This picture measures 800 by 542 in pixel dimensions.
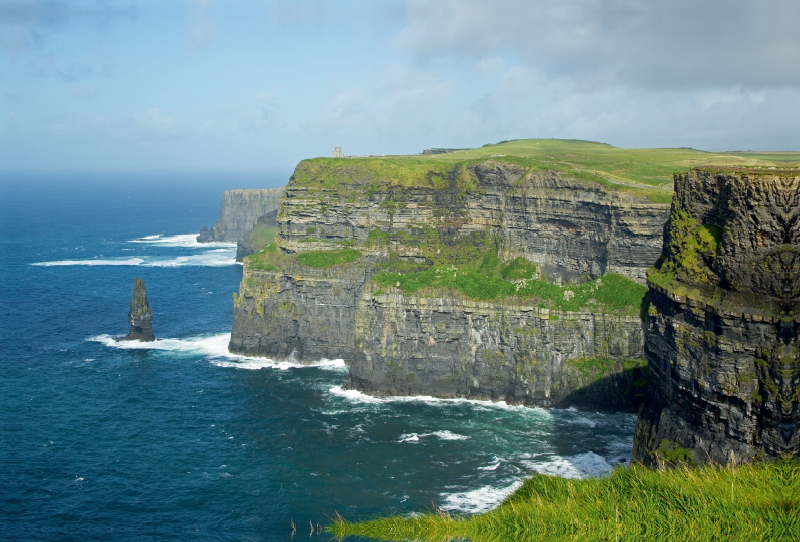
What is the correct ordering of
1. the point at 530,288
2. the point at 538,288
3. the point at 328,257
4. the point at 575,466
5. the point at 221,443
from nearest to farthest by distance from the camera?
the point at 575,466 < the point at 221,443 < the point at 530,288 < the point at 538,288 < the point at 328,257

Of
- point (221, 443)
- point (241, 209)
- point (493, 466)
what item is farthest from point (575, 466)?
point (241, 209)

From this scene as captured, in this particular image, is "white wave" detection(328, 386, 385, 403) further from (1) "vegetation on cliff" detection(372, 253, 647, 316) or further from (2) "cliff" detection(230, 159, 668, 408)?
(1) "vegetation on cliff" detection(372, 253, 647, 316)

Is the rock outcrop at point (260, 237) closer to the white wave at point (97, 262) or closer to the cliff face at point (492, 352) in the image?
the white wave at point (97, 262)

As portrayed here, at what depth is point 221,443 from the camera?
60.0 metres

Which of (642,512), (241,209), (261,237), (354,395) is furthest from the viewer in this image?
(241,209)

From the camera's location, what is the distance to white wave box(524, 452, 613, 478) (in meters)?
52.6

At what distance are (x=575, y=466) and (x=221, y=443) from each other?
26962 millimetres

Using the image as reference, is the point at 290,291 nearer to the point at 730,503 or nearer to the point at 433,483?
the point at 433,483

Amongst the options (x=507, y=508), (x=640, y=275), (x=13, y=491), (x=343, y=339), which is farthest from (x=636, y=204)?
(x=13, y=491)

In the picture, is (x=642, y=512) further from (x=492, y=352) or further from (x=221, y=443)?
(x=492, y=352)

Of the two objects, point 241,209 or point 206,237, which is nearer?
point 241,209

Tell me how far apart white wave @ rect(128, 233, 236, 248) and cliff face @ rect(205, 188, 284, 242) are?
2.90 m

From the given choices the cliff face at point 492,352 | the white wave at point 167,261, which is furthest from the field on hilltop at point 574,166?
the white wave at point 167,261

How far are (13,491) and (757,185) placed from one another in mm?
48614
